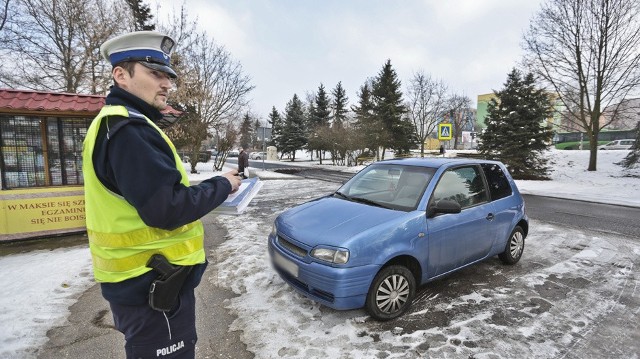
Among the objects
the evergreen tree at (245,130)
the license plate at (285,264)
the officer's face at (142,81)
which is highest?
the evergreen tree at (245,130)

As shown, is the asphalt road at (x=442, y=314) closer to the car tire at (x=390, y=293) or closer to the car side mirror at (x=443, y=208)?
the car tire at (x=390, y=293)

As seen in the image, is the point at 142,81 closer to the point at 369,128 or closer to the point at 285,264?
the point at 285,264

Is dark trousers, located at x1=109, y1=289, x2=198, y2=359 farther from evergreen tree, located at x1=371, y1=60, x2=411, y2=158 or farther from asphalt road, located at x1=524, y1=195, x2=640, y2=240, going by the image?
evergreen tree, located at x1=371, y1=60, x2=411, y2=158

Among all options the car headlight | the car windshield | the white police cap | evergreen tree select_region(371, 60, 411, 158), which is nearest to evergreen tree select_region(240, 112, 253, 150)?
evergreen tree select_region(371, 60, 411, 158)

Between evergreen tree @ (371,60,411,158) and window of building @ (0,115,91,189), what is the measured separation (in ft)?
80.0

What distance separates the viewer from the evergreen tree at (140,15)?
2064cm

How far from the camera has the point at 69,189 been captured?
6.43m

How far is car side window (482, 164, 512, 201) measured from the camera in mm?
4551

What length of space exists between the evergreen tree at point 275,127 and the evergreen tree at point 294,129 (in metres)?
2.31

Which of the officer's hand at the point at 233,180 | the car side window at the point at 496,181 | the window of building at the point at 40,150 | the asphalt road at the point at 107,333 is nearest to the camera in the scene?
the officer's hand at the point at 233,180

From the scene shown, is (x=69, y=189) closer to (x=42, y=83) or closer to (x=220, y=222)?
(x=220, y=222)

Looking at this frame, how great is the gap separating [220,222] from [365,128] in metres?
22.0

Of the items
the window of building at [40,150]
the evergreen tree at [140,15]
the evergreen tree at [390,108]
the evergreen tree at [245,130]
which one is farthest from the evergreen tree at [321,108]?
the window of building at [40,150]

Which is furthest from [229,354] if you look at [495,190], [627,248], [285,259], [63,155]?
[627,248]
